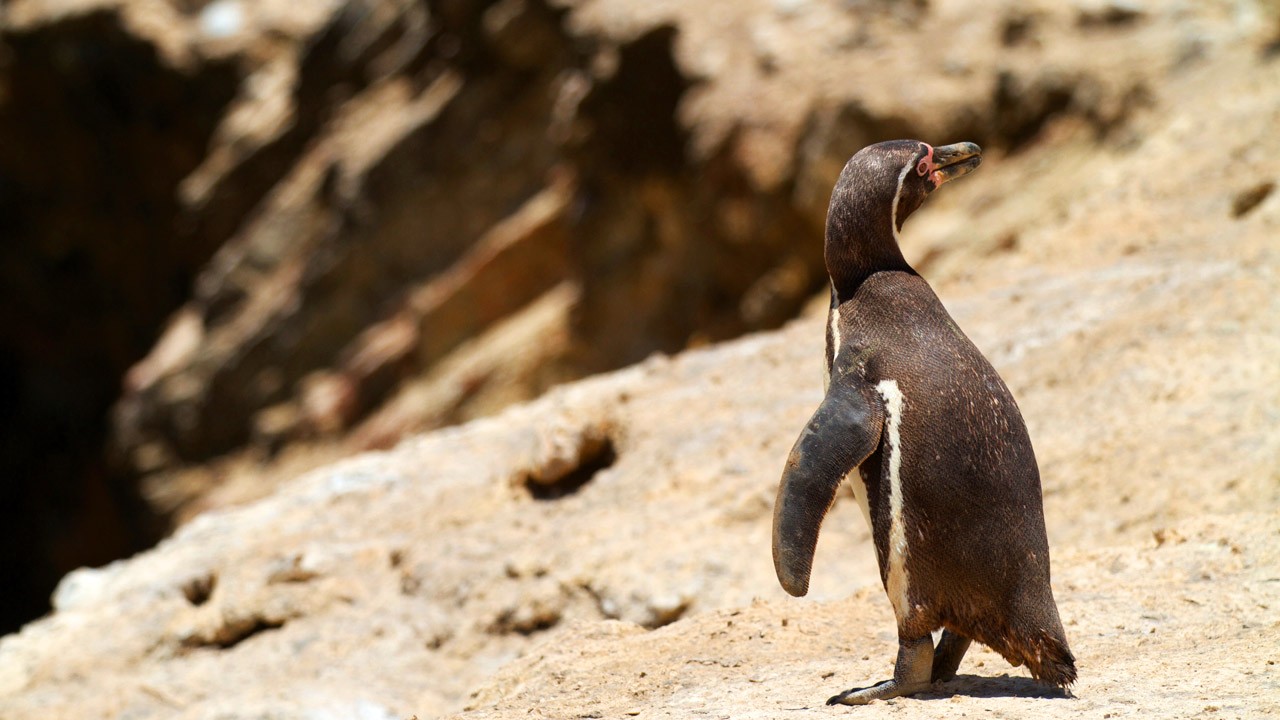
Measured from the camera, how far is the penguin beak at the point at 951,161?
12.5 feet

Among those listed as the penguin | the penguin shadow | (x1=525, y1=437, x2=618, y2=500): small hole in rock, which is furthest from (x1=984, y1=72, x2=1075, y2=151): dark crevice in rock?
the penguin shadow

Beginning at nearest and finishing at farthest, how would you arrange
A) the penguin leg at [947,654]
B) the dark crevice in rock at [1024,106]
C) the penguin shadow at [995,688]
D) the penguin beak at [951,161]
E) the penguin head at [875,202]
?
the penguin shadow at [995,688] → the penguin leg at [947,654] → the penguin head at [875,202] → the penguin beak at [951,161] → the dark crevice in rock at [1024,106]

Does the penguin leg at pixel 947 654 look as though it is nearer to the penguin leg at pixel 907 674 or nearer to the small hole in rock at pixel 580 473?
the penguin leg at pixel 907 674

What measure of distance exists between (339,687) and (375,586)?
1017 mm

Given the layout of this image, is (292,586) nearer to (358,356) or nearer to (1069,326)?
(1069,326)

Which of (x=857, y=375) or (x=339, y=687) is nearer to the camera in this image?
(x=857, y=375)

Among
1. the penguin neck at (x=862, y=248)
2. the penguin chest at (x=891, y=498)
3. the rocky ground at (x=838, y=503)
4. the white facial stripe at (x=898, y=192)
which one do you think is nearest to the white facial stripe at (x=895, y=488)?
the penguin chest at (x=891, y=498)

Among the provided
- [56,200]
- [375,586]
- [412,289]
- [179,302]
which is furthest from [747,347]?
[56,200]

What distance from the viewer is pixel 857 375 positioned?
11.3ft

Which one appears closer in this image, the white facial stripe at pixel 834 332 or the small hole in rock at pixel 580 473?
the white facial stripe at pixel 834 332

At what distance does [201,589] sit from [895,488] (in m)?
4.65

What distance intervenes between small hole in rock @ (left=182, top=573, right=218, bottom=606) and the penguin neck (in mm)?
A: 4401

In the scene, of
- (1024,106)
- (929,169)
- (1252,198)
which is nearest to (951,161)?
(929,169)

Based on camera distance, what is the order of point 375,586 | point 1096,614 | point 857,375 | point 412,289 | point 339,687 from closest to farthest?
point 857,375, point 1096,614, point 339,687, point 375,586, point 412,289
